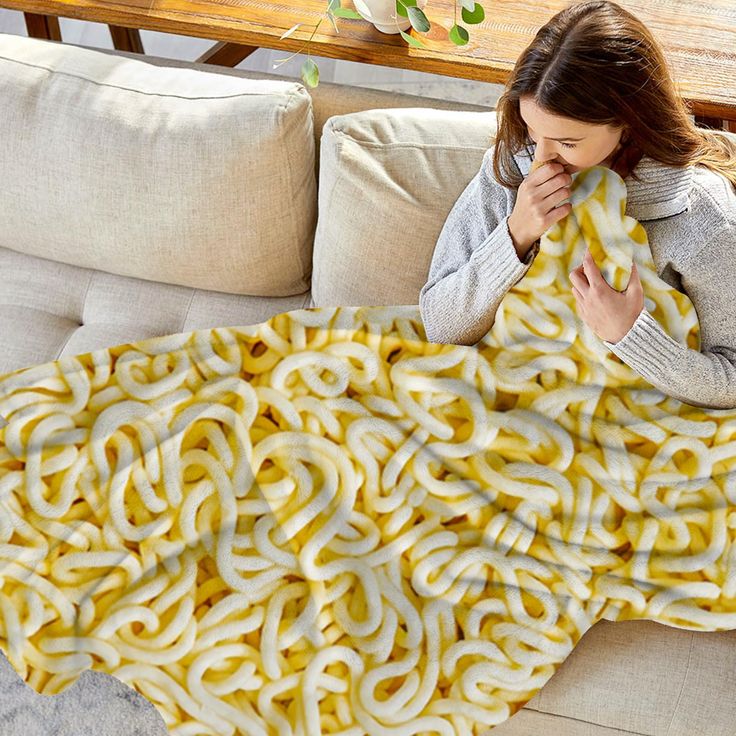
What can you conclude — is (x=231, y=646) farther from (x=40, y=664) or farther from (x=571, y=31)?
(x=571, y=31)

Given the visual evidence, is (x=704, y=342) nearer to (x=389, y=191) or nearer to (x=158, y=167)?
(x=389, y=191)

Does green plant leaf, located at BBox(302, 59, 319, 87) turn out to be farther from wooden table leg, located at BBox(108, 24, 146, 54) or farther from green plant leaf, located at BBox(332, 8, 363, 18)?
wooden table leg, located at BBox(108, 24, 146, 54)

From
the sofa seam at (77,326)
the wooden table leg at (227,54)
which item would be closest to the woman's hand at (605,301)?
the sofa seam at (77,326)

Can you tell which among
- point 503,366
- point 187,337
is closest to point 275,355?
point 187,337

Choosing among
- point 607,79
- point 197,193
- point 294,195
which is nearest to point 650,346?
point 607,79

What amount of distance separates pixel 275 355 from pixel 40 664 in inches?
20.2

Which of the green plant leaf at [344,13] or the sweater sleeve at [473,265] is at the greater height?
the green plant leaf at [344,13]

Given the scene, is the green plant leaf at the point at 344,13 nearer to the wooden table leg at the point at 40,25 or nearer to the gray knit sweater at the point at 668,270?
the gray knit sweater at the point at 668,270

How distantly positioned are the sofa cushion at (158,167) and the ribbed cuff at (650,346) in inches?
22.7

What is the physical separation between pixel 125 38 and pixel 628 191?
1443mm

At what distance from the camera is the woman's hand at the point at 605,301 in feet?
3.89

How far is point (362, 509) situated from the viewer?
123cm

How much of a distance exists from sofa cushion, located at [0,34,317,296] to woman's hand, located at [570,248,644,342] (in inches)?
19.4

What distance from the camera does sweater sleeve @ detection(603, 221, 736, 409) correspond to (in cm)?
118
